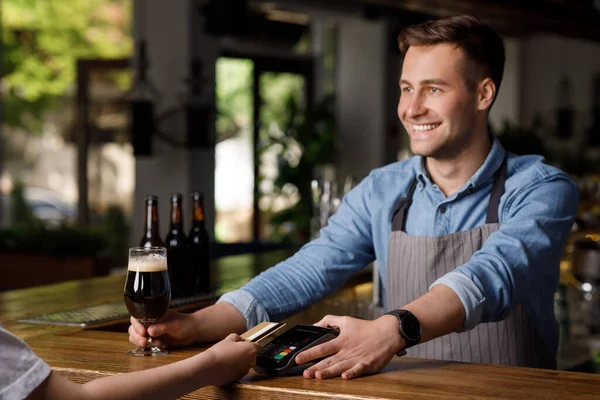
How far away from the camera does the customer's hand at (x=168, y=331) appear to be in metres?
1.98

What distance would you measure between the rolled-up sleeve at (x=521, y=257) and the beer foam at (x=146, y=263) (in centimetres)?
58

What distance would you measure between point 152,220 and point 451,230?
35.1 inches

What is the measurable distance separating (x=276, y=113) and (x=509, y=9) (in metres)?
5.18

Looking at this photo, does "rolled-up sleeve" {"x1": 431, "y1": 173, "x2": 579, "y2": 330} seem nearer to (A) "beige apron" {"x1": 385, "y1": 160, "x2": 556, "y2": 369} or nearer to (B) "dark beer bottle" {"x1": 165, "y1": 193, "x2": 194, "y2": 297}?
(A) "beige apron" {"x1": 385, "y1": 160, "x2": 556, "y2": 369}

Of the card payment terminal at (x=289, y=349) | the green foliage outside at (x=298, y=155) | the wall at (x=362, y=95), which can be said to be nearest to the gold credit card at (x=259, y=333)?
the card payment terminal at (x=289, y=349)

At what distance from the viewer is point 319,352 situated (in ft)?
5.89

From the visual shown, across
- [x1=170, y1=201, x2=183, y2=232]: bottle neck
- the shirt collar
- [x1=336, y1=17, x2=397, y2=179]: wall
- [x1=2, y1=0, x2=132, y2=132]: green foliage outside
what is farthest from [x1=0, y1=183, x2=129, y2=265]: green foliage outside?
[x1=2, y1=0, x2=132, y2=132]: green foliage outside

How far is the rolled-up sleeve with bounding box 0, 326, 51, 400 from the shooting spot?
1339 millimetres

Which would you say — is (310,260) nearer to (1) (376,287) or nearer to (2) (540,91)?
(1) (376,287)

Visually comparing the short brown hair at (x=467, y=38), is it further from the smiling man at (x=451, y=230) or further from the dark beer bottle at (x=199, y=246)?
the dark beer bottle at (x=199, y=246)

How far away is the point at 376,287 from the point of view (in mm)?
2984

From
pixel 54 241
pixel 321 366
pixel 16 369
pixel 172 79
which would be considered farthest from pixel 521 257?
pixel 172 79

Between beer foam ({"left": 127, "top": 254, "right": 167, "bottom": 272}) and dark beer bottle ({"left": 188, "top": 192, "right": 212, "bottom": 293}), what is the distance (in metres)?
0.95

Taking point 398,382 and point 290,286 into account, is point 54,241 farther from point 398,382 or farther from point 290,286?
point 398,382
